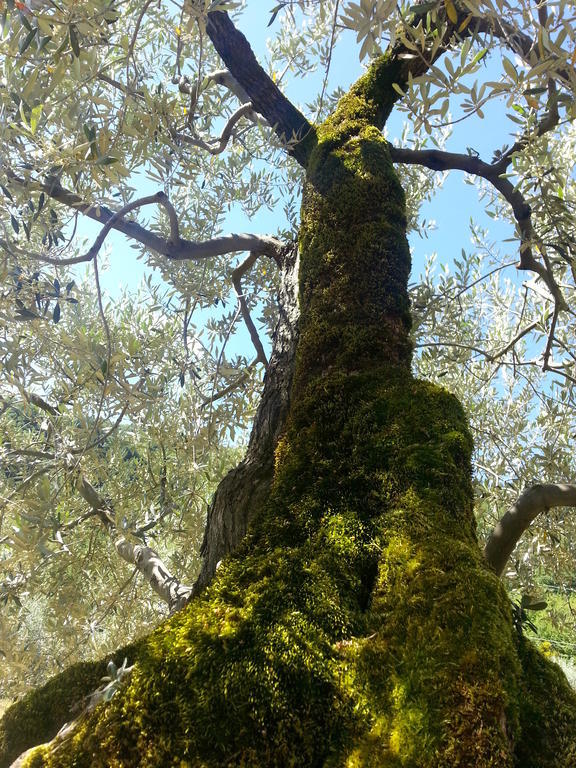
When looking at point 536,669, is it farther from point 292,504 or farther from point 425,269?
point 425,269

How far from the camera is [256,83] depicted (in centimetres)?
379

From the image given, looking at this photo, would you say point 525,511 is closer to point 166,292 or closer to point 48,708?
point 48,708

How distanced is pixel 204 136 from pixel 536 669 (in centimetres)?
438

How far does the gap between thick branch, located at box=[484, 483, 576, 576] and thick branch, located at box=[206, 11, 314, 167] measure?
2617mm

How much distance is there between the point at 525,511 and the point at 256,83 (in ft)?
10.9

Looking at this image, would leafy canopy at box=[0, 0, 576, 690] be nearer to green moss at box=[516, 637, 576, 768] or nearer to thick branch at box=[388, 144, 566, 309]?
thick branch at box=[388, 144, 566, 309]

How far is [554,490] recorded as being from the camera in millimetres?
2238

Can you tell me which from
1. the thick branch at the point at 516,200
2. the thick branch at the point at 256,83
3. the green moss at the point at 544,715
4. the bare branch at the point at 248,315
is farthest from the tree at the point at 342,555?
the bare branch at the point at 248,315

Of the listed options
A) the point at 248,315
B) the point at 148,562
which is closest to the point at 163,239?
the point at 248,315

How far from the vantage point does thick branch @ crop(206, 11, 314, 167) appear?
3.69 meters

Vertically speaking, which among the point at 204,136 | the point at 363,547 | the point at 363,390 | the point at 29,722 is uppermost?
the point at 204,136

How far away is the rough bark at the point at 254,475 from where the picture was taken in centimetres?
235

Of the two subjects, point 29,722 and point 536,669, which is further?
point 29,722

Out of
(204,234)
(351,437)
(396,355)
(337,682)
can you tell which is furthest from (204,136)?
(337,682)
